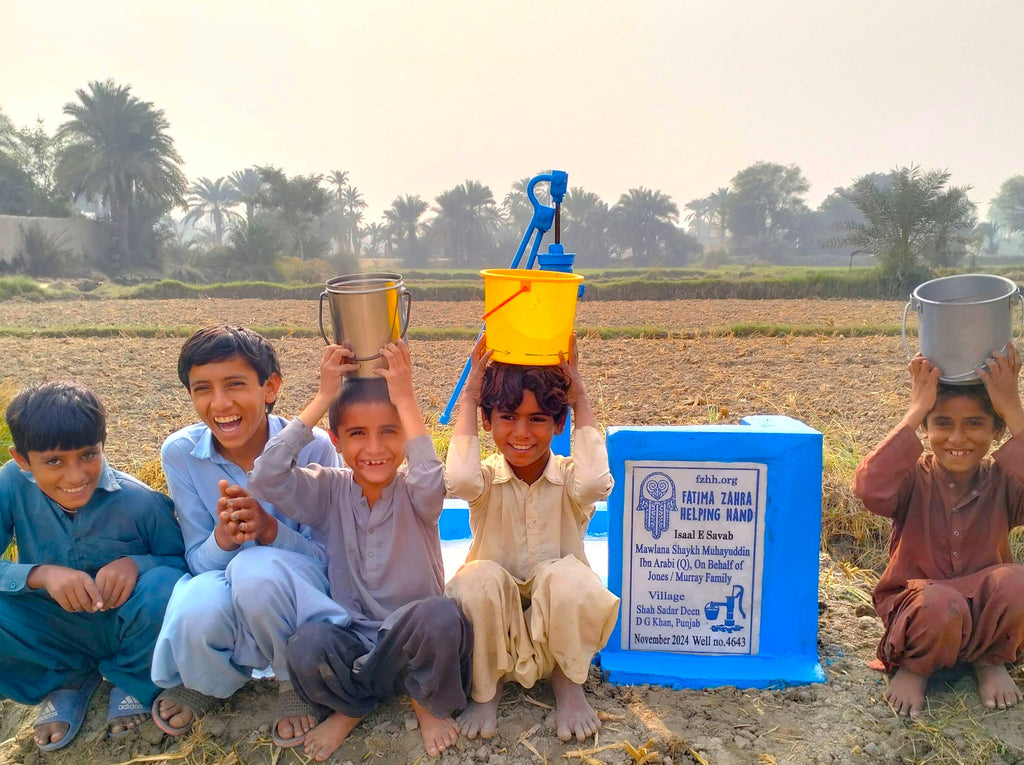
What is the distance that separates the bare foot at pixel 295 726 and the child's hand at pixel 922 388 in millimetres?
1915

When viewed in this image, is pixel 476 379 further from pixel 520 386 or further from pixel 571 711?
pixel 571 711

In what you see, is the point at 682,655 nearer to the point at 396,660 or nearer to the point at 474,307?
the point at 396,660

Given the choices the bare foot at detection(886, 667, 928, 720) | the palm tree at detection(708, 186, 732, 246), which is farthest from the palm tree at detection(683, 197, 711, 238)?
the bare foot at detection(886, 667, 928, 720)

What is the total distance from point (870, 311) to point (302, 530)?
1512 centimetres

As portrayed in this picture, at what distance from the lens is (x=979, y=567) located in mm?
2170

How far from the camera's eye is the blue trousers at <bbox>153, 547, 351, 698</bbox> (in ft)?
6.35

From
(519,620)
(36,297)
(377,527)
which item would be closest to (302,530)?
(377,527)

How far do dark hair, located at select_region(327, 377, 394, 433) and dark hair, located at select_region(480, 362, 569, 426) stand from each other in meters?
0.30

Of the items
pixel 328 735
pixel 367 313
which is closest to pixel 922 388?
pixel 367 313

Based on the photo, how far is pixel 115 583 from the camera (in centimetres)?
207

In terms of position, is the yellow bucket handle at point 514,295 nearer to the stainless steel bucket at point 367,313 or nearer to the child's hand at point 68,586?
the stainless steel bucket at point 367,313

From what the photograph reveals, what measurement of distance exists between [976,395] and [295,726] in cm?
217

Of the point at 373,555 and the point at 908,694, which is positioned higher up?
the point at 373,555

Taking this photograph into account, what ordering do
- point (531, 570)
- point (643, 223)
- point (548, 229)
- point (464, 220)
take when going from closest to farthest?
point (531, 570), point (548, 229), point (464, 220), point (643, 223)
